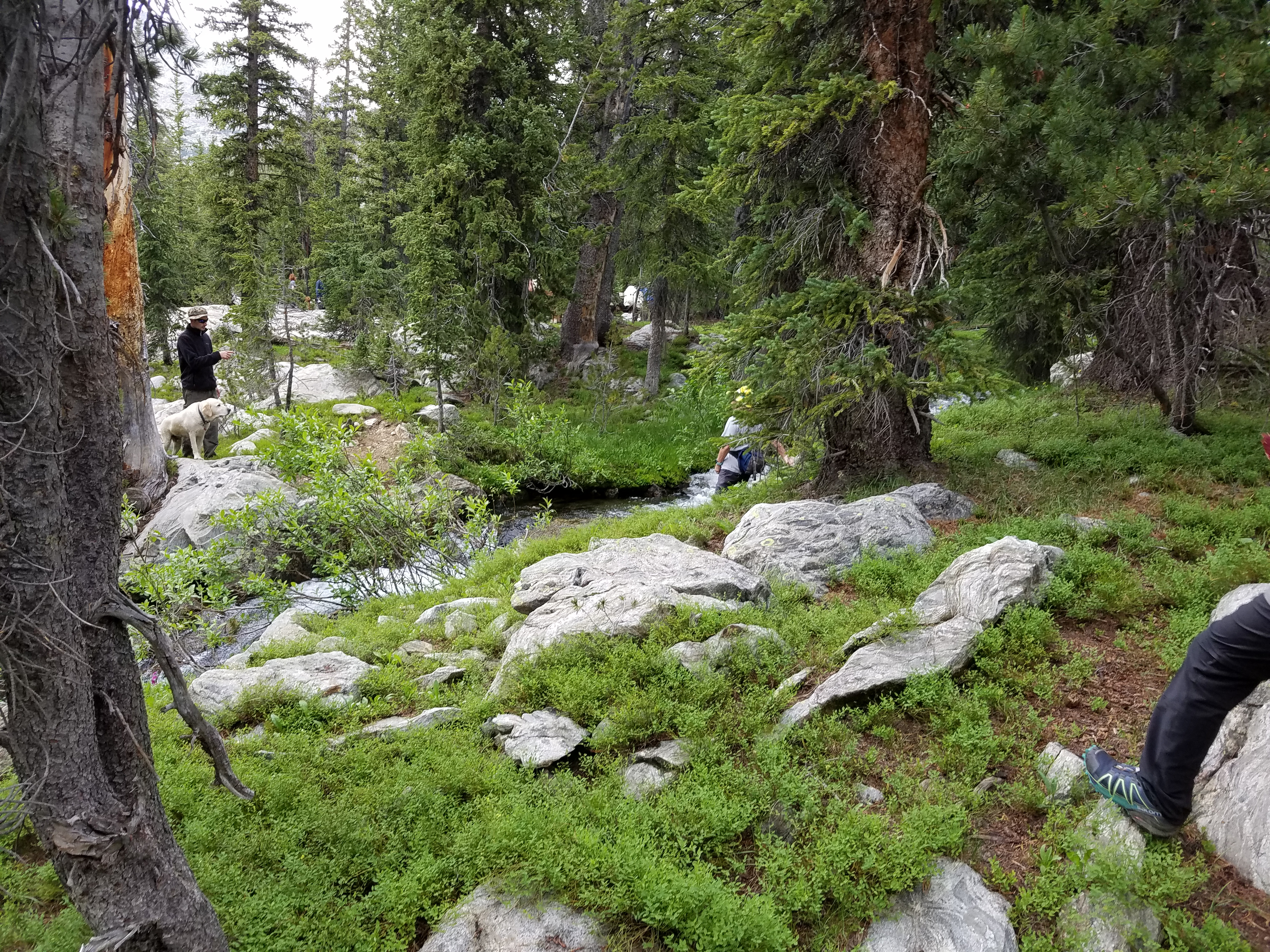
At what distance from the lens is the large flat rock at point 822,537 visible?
21.9 ft

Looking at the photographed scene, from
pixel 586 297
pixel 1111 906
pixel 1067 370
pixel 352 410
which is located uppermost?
pixel 586 297

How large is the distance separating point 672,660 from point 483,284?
1345cm

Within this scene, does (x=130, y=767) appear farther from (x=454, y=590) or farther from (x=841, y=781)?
(x=454, y=590)

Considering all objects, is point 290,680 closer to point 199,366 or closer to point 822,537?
point 822,537

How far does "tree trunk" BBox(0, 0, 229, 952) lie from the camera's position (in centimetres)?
234

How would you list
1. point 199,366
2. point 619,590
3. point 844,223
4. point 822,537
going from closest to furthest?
Result: point 619,590
point 822,537
point 844,223
point 199,366

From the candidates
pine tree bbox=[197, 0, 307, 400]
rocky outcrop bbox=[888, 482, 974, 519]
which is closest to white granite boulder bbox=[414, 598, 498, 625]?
rocky outcrop bbox=[888, 482, 974, 519]

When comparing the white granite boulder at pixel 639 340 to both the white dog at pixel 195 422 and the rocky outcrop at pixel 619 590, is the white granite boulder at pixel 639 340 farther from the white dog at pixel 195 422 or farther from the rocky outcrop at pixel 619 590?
the rocky outcrop at pixel 619 590

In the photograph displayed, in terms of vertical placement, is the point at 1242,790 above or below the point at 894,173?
below

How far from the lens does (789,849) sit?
143 inches

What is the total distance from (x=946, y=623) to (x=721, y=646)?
1.67 meters

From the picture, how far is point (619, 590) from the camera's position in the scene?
6.25 meters

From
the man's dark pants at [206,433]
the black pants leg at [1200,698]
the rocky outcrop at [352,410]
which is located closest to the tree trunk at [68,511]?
the black pants leg at [1200,698]

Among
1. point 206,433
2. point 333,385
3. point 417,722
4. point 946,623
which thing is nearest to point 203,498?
point 206,433
